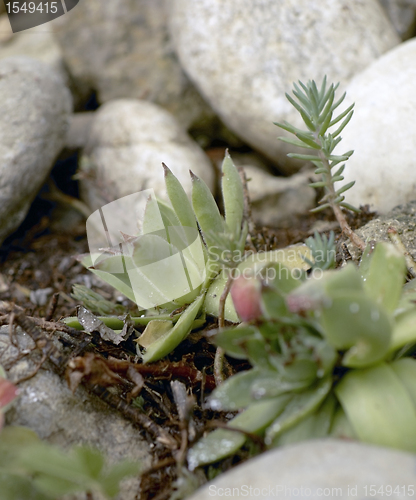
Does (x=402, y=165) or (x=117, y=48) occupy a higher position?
(x=117, y=48)

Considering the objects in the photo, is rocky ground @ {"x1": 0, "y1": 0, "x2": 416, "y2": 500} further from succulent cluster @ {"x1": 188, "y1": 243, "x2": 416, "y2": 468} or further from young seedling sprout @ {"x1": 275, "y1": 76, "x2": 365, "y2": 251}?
young seedling sprout @ {"x1": 275, "y1": 76, "x2": 365, "y2": 251}

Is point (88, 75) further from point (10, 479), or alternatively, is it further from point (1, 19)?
point (10, 479)

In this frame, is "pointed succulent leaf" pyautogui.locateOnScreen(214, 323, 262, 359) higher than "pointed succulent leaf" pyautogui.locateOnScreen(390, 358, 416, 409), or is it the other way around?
"pointed succulent leaf" pyautogui.locateOnScreen(214, 323, 262, 359)

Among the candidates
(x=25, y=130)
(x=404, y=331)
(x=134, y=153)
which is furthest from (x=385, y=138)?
(x=25, y=130)

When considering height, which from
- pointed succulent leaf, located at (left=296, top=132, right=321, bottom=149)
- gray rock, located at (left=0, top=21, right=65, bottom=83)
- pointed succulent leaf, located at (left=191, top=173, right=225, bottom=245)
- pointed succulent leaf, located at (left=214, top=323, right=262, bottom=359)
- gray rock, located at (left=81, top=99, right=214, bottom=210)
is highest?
gray rock, located at (left=0, top=21, right=65, bottom=83)

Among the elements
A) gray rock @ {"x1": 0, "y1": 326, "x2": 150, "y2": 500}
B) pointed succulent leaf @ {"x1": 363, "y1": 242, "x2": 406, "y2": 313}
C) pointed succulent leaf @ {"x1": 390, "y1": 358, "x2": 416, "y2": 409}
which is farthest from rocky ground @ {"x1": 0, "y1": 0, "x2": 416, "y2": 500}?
pointed succulent leaf @ {"x1": 363, "y1": 242, "x2": 406, "y2": 313}

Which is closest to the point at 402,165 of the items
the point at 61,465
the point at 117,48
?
the point at 61,465
